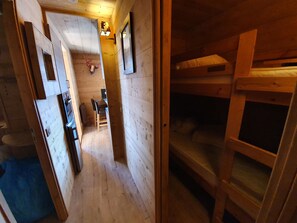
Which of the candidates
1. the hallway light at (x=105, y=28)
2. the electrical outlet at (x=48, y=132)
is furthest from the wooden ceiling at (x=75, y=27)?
the electrical outlet at (x=48, y=132)

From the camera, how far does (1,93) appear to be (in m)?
1.44

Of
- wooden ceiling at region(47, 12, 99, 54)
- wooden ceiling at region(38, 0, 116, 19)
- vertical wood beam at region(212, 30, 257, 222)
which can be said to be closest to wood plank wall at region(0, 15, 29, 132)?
wooden ceiling at region(38, 0, 116, 19)

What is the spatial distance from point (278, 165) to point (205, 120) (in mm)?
1866

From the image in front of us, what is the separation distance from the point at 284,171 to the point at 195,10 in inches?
88.2

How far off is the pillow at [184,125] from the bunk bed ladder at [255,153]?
91cm

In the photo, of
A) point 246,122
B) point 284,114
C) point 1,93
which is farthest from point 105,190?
point 284,114

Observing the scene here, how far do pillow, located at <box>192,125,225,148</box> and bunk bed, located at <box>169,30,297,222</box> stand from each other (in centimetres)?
Answer: 2

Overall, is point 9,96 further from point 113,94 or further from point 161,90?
point 161,90

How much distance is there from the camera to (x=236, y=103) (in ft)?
3.11

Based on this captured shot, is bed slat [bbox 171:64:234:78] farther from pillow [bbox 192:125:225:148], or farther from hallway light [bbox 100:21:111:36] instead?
hallway light [bbox 100:21:111:36]

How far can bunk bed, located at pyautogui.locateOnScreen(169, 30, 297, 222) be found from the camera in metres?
0.80

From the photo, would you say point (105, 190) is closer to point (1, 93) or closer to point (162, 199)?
point (162, 199)

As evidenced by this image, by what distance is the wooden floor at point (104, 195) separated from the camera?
4.80ft

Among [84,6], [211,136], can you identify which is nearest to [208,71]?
[211,136]
